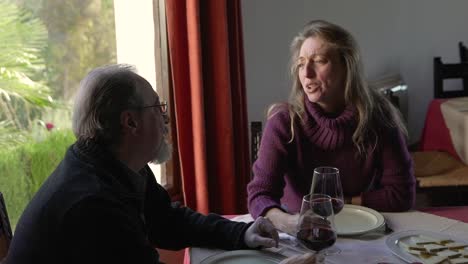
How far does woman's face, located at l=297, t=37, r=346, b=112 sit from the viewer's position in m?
1.85

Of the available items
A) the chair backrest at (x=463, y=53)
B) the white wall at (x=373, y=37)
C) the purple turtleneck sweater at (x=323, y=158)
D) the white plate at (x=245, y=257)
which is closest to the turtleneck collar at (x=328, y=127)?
the purple turtleneck sweater at (x=323, y=158)

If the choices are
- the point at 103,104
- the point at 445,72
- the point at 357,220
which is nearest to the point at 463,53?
the point at 445,72

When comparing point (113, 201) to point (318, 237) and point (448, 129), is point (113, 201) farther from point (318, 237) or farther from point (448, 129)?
point (448, 129)

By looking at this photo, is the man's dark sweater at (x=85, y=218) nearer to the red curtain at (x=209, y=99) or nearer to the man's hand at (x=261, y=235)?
the man's hand at (x=261, y=235)

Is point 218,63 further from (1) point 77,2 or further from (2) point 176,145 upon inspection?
(1) point 77,2

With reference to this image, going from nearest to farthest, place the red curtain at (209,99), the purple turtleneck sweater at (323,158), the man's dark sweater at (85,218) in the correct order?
the man's dark sweater at (85,218) → the purple turtleneck sweater at (323,158) → the red curtain at (209,99)

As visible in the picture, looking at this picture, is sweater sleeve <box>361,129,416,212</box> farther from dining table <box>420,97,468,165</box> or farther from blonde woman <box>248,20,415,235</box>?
dining table <box>420,97,468,165</box>

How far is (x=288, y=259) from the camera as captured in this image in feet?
3.88

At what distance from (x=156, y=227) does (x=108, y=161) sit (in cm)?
37

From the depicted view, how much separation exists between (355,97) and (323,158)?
0.84 feet

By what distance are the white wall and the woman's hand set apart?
4.93 feet

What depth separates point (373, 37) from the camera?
154 inches

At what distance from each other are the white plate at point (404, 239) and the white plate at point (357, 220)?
68 millimetres

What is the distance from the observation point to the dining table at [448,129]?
10.4 ft
